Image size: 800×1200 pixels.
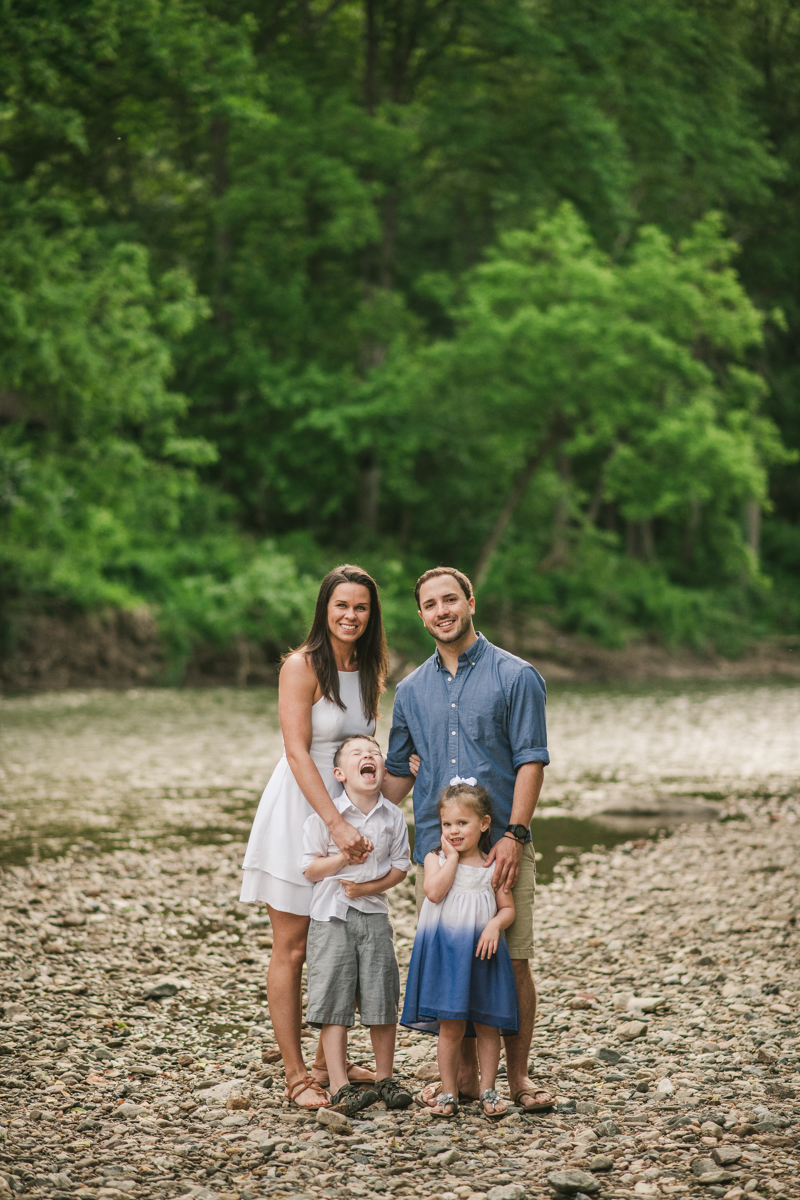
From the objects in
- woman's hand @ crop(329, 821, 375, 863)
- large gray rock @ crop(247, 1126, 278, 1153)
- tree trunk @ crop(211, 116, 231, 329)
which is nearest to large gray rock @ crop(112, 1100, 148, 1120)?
large gray rock @ crop(247, 1126, 278, 1153)

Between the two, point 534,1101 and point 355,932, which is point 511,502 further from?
point 534,1101

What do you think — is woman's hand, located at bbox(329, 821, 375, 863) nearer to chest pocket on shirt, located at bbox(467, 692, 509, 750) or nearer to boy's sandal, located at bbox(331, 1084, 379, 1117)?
chest pocket on shirt, located at bbox(467, 692, 509, 750)

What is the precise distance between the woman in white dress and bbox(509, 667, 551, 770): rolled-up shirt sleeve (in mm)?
620

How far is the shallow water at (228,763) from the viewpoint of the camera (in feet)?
33.8

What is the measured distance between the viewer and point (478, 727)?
4.57 meters

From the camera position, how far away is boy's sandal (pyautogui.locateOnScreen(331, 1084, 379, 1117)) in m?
4.46

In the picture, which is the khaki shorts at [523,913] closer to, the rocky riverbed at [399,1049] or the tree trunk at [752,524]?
the rocky riverbed at [399,1049]

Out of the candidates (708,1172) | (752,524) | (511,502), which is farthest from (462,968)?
(752,524)

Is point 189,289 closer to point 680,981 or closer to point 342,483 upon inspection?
point 342,483

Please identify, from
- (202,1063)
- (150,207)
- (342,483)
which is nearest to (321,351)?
(342,483)

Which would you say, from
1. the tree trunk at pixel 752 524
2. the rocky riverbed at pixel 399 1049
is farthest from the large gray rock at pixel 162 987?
the tree trunk at pixel 752 524

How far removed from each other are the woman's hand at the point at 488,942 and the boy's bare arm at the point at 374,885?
376mm

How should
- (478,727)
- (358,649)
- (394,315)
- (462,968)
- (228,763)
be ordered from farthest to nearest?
(394,315)
(228,763)
(358,649)
(478,727)
(462,968)

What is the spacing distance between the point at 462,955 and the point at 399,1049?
1.29 m
